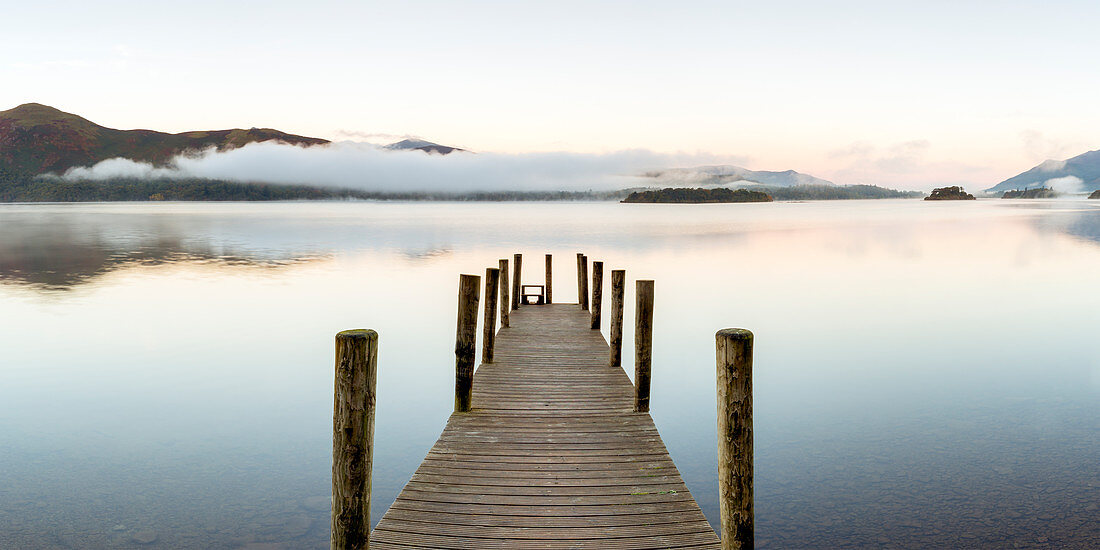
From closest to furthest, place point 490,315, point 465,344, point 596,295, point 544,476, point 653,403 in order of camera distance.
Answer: point 544,476 → point 465,344 → point 490,315 → point 653,403 → point 596,295

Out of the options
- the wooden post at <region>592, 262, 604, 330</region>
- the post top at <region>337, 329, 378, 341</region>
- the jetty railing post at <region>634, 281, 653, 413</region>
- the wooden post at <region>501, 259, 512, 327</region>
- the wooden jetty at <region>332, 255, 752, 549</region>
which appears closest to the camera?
the post top at <region>337, 329, 378, 341</region>

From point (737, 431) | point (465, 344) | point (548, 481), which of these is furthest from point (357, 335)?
point (465, 344)

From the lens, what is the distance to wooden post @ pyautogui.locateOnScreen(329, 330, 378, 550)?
547 centimetres

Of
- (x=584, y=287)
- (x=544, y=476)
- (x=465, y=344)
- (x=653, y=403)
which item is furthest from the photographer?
(x=584, y=287)

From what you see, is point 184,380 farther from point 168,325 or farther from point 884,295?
point 884,295

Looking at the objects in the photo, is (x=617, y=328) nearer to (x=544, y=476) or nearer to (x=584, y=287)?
(x=544, y=476)

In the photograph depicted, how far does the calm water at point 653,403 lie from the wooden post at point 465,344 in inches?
75.3

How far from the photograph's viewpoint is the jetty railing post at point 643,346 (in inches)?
398

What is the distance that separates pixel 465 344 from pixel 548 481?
3.38m

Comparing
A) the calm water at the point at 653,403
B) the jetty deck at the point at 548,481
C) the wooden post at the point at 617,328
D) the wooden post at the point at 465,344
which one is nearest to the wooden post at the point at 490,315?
the jetty deck at the point at 548,481

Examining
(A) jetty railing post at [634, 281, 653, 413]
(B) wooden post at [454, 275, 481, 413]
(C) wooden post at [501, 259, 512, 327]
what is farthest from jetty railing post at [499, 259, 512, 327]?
(A) jetty railing post at [634, 281, 653, 413]

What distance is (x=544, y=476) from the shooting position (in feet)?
24.5

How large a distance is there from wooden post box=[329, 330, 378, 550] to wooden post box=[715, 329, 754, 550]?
9.84 feet

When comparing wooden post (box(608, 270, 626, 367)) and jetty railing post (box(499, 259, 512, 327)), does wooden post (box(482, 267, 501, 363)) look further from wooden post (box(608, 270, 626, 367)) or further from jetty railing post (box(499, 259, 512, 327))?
jetty railing post (box(499, 259, 512, 327))
